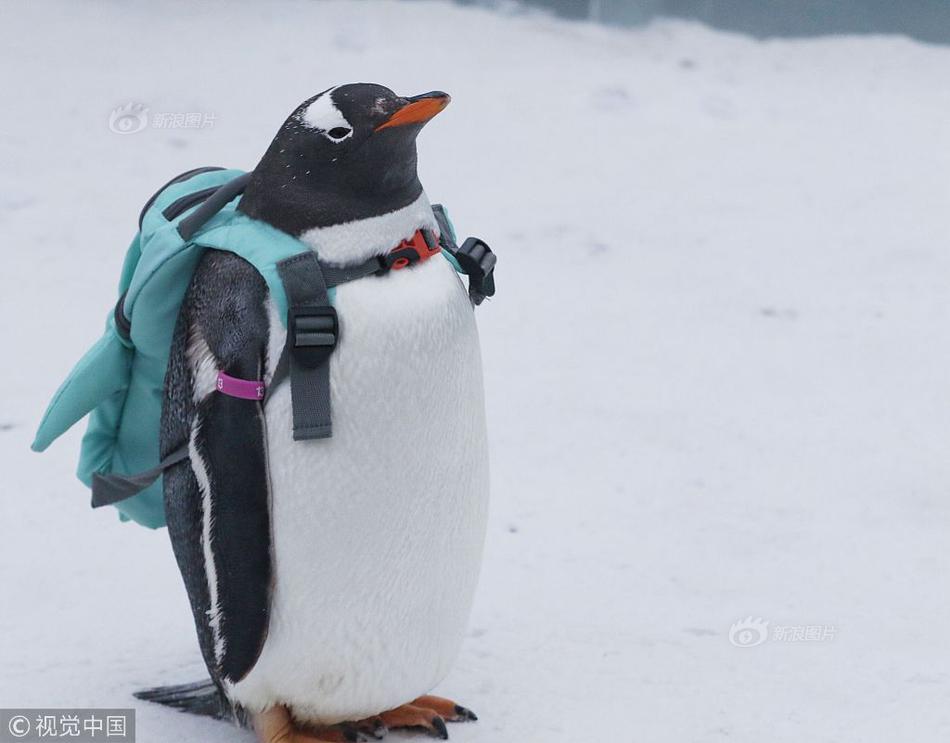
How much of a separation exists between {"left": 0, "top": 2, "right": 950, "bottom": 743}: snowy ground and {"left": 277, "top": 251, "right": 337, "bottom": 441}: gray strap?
447 mm

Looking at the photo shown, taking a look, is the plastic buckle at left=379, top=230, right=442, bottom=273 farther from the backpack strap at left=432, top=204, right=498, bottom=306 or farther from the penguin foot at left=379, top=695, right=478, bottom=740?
the penguin foot at left=379, top=695, right=478, bottom=740

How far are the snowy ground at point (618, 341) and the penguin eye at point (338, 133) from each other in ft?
2.16

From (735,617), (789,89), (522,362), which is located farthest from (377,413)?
(789,89)

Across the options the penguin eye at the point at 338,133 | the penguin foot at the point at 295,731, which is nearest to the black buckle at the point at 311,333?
the penguin eye at the point at 338,133

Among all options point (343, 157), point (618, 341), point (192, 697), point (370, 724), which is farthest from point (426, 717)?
point (618, 341)

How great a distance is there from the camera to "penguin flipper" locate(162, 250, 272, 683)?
1309mm

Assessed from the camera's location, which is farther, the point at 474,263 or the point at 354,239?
the point at 474,263

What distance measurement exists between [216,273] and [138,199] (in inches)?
73.3

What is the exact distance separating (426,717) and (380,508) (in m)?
0.33

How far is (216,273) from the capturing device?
1.34 m

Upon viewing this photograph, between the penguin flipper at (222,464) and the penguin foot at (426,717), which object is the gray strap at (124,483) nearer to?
the penguin flipper at (222,464)

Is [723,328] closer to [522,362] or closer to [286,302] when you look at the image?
[522,362]

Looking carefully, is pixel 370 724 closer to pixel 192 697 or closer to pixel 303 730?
pixel 303 730

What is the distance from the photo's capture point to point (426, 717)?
5.16ft
